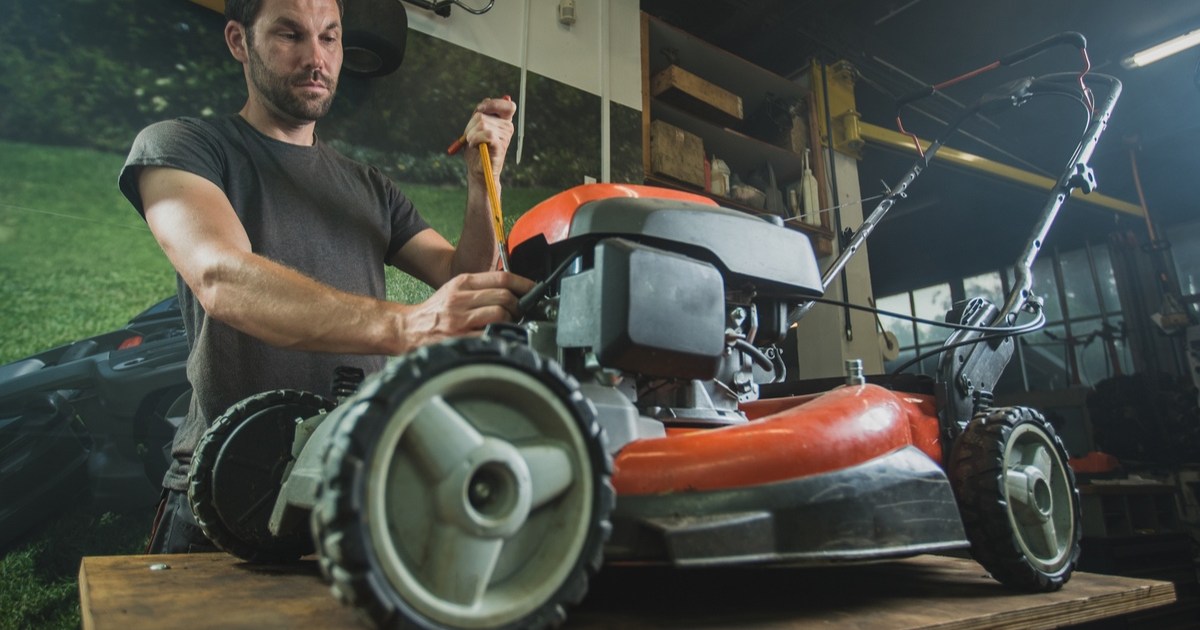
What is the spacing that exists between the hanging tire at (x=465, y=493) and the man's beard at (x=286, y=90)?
129 cm

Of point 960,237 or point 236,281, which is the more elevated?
point 960,237

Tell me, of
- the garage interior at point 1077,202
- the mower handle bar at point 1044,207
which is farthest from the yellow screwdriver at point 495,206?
the garage interior at point 1077,202

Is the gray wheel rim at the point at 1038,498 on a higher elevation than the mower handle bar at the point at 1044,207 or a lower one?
lower

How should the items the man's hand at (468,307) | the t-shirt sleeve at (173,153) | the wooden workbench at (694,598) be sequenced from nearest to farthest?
the wooden workbench at (694,598) < the man's hand at (468,307) < the t-shirt sleeve at (173,153)

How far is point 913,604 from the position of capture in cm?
90

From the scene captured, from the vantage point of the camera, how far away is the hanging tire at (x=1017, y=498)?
3.32ft

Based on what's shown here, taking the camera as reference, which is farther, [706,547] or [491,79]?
[491,79]

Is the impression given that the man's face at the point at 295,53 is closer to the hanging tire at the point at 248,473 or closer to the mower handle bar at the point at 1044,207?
the hanging tire at the point at 248,473

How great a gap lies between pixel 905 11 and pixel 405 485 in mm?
5034

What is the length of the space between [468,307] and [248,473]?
20.1 inches

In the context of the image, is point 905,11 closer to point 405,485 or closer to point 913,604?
point 913,604

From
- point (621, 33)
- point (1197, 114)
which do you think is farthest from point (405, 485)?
point (1197, 114)

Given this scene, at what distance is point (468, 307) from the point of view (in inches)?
35.8

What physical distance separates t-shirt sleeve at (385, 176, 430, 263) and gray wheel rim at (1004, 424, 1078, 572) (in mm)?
1470
